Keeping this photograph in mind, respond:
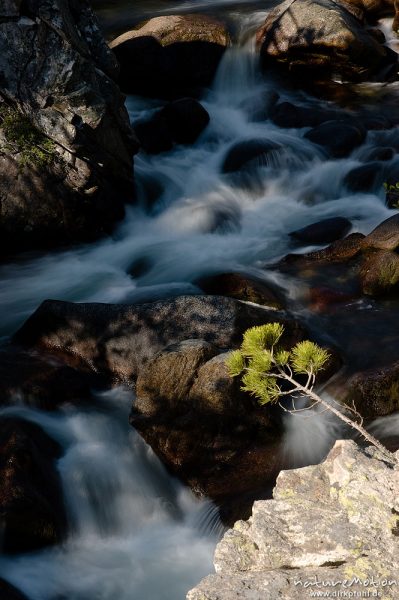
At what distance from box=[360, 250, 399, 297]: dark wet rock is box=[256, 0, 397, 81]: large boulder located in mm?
8925

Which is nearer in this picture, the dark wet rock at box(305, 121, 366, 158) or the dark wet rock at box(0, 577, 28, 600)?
the dark wet rock at box(0, 577, 28, 600)

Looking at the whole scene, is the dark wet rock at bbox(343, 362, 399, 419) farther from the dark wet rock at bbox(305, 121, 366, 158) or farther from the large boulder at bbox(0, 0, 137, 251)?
the dark wet rock at bbox(305, 121, 366, 158)

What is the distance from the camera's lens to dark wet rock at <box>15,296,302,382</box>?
7.60 m

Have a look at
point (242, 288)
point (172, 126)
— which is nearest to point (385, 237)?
point (242, 288)

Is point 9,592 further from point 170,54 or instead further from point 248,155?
point 170,54

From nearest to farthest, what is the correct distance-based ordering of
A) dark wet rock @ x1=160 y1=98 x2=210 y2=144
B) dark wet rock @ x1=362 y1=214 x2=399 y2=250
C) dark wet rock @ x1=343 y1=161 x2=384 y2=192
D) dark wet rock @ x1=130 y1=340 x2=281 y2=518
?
dark wet rock @ x1=130 y1=340 x2=281 y2=518 < dark wet rock @ x1=362 y1=214 x2=399 y2=250 < dark wet rock @ x1=343 y1=161 x2=384 y2=192 < dark wet rock @ x1=160 y1=98 x2=210 y2=144

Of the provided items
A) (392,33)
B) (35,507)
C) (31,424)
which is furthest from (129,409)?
(392,33)

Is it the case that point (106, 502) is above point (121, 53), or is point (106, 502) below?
below

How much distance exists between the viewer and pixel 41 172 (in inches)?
404

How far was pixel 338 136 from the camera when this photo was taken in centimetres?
1362

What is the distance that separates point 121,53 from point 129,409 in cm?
1096

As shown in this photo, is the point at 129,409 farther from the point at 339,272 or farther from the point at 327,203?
the point at 327,203

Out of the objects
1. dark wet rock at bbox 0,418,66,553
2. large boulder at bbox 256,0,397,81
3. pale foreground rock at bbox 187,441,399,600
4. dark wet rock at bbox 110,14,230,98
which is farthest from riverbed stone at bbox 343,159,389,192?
pale foreground rock at bbox 187,441,399,600

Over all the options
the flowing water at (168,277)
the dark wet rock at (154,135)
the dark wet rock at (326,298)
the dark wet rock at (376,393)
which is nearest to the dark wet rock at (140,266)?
the flowing water at (168,277)
